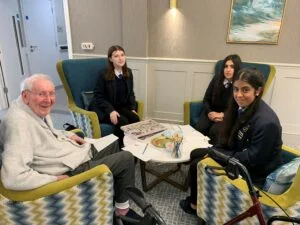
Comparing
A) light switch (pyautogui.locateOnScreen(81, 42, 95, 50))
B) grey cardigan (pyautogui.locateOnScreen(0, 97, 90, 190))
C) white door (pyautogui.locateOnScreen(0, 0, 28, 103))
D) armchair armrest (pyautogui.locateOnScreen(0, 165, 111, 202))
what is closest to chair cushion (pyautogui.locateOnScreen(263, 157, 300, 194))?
armchair armrest (pyautogui.locateOnScreen(0, 165, 111, 202))

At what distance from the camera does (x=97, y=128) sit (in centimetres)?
219

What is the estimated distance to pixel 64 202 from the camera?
118 cm

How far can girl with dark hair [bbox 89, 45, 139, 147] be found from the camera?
93.4 inches

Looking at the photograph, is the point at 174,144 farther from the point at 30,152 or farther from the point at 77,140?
the point at 30,152

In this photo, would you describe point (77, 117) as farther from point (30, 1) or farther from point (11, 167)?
point (30, 1)

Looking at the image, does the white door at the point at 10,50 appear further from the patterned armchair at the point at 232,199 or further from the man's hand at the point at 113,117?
the patterned armchair at the point at 232,199

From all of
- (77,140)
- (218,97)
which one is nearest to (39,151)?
(77,140)

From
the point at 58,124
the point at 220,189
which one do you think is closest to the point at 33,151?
the point at 220,189

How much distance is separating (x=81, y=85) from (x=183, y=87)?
1.38 meters

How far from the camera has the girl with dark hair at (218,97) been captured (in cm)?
232

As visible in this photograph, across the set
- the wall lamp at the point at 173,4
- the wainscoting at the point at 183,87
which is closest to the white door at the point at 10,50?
the wainscoting at the point at 183,87

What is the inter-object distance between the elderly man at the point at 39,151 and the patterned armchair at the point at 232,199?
0.48 metres

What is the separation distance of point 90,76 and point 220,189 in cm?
186

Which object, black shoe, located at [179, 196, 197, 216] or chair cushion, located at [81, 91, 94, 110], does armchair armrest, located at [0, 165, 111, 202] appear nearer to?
black shoe, located at [179, 196, 197, 216]
